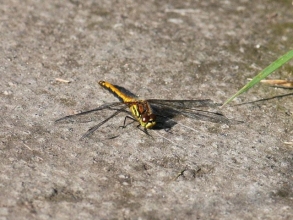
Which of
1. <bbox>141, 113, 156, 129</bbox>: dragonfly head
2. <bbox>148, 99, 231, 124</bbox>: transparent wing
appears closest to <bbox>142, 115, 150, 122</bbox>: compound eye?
<bbox>141, 113, 156, 129</bbox>: dragonfly head

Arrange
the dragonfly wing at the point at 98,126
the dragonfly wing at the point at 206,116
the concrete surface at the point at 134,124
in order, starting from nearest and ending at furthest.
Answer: the concrete surface at the point at 134,124 → the dragonfly wing at the point at 98,126 → the dragonfly wing at the point at 206,116

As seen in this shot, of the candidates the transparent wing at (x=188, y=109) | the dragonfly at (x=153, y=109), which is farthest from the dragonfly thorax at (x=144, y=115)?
the transparent wing at (x=188, y=109)

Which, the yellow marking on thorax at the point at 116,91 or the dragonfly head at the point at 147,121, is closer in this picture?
the dragonfly head at the point at 147,121

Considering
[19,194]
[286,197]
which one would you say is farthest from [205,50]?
[19,194]

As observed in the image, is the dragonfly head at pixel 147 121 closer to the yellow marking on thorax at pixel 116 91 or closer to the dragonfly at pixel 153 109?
the dragonfly at pixel 153 109

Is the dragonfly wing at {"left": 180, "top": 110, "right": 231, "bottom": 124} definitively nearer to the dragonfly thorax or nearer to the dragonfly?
the dragonfly

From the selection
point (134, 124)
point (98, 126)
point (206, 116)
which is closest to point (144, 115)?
point (134, 124)
